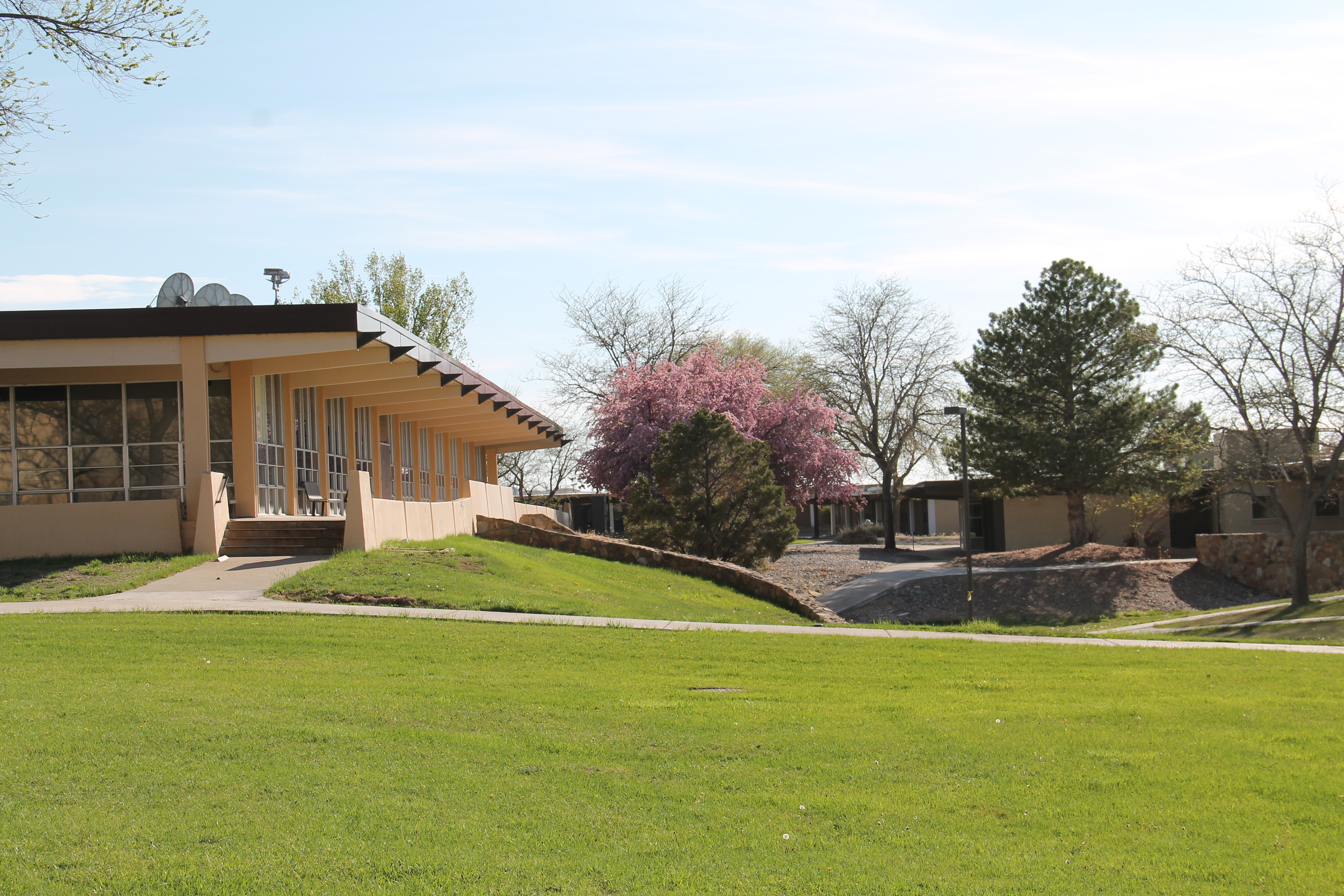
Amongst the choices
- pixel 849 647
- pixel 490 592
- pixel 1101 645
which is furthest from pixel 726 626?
pixel 1101 645

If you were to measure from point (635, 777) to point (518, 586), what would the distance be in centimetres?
1066

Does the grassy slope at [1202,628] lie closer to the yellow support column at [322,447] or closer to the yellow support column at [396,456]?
the yellow support column at [322,447]

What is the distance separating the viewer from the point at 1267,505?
29625 millimetres

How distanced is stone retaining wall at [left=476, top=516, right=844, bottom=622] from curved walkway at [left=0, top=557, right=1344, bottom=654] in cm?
533

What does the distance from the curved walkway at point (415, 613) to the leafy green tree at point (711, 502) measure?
415 inches

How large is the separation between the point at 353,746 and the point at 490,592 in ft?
29.2

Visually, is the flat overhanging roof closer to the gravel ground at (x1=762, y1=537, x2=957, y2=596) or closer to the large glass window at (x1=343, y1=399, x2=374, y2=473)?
the large glass window at (x1=343, y1=399, x2=374, y2=473)

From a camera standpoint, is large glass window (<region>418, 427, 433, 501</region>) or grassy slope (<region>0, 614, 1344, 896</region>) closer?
grassy slope (<region>0, 614, 1344, 896</region>)

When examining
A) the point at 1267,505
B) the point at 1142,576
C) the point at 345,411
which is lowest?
the point at 1142,576

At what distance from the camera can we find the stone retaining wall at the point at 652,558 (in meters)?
21.0

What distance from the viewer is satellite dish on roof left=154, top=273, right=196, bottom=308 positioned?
2288cm

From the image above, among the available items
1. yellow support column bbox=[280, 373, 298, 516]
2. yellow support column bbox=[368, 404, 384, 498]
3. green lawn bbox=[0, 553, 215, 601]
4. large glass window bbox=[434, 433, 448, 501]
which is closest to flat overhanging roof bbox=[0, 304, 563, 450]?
yellow support column bbox=[280, 373, 298, 516]

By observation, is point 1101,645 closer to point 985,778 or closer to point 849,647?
point 849,647

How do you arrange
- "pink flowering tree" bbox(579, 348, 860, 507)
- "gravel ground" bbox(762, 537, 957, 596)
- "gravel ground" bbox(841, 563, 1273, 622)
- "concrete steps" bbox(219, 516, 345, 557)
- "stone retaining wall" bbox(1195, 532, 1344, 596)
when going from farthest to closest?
1. "pink flowering tree" bbox(579, 348, 860, 507)
2. "gravel ground" bbox(762, 537, 957, 596)
3. "stone retaining wall" bbox(1195, 532, 1344, 596)
4. "gravel ground" bbox(841, 563, 1273, 622)
5. "concrete steps" bbox(219, 516, 345, 557)
